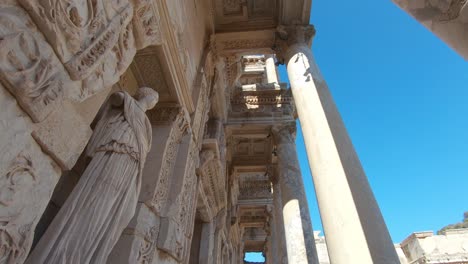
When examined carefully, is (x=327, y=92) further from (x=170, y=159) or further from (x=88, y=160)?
(x=88, y=160)

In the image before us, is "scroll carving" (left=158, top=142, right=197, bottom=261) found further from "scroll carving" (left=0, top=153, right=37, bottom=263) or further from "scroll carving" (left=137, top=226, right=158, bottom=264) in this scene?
"scroll carving" (left=0, top=153, right=37, bottom=263)

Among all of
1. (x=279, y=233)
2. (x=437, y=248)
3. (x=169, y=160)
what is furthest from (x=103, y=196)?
(x=437, y=248)

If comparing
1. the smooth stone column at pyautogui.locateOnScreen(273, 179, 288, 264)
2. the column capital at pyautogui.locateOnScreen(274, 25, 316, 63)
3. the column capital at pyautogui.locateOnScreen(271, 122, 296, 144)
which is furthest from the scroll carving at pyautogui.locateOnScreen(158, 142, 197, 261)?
the column capital at pyautogui.locateOnScreen(271, 122, 296, 144)

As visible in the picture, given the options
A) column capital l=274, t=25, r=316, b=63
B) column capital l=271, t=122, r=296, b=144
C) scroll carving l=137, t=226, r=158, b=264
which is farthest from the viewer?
column capital l=271, t=122, r=296, b=144

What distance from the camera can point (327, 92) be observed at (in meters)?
4.30

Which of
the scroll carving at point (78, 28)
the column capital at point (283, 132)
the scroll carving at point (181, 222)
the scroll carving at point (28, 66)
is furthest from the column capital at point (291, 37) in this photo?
the scroll carving at point (28, 66)

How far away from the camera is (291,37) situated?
5766 millimetres

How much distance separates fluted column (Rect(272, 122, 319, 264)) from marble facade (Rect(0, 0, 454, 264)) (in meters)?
0.03

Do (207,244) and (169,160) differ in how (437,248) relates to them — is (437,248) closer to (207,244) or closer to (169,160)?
(207,244)

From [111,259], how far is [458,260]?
51.9 feet

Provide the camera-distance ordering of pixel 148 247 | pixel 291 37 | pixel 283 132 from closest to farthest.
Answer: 1. pixel 148 247
2. pixel 291 37
3. pixel 283 132

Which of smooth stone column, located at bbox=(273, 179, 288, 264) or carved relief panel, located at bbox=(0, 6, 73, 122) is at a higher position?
smooth stone column, located at bbox=(273, 179, 288, 264)

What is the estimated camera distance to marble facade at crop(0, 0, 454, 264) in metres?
1.21

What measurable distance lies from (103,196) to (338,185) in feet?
8.55
